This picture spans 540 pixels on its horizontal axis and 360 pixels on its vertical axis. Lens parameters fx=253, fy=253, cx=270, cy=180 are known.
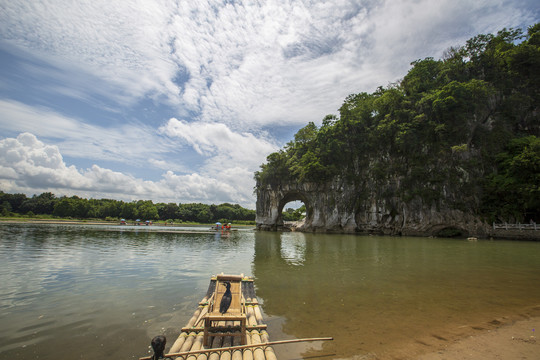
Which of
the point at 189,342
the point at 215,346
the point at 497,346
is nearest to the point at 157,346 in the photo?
the point at 189,342

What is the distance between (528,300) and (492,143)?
33099 mm

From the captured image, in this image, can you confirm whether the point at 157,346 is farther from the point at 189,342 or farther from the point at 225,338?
the point at 225,338

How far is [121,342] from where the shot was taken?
14.9ft

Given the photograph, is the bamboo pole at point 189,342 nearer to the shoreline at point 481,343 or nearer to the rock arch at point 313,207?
the shoreline at point 481,343

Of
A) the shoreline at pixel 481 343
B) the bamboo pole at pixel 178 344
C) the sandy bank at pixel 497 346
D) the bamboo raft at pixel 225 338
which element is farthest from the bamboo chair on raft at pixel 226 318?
the sandy bank at pixel 497 346

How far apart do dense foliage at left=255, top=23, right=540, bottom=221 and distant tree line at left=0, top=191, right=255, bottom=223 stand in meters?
60.0

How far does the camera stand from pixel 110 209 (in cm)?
8050

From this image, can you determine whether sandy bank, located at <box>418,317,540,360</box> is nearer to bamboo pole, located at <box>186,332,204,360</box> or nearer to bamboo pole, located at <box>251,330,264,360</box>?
bamboo pole, located at <box>251,330,264,360</box>

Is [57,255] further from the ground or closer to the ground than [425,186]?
closer to the ground

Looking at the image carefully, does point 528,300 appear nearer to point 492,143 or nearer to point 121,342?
point 121,342

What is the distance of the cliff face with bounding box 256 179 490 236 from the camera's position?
31978 mm

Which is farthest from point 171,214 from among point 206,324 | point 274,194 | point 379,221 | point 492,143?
point 206,324

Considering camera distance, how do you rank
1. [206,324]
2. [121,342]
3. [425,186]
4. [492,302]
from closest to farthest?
[206,324] < [121,342] < [492,302] < [425,186]

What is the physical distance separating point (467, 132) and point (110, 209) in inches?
3598
